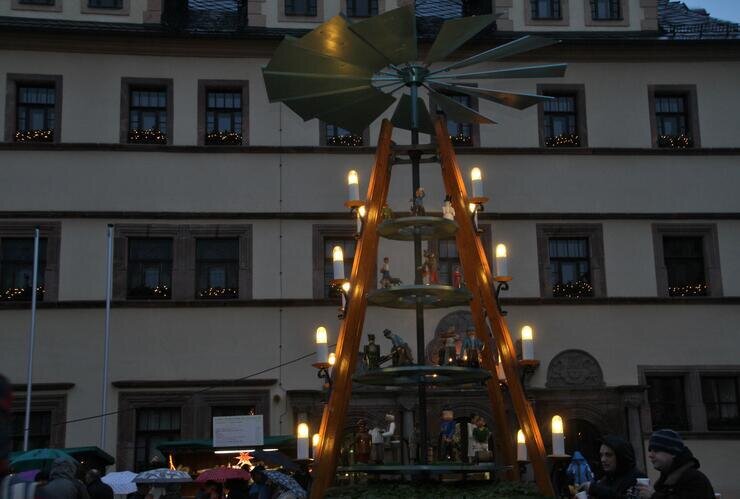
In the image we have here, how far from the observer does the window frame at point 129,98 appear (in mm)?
24578

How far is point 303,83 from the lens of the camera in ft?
37.9

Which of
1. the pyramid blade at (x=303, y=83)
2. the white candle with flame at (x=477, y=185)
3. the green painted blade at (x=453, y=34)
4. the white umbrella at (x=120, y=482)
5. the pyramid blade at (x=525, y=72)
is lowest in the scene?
the white umbrella at (x=120, y=482)

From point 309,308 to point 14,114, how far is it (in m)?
8.04

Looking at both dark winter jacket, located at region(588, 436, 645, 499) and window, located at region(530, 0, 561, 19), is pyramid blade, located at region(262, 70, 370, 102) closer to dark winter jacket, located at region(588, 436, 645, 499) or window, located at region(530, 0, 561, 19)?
dark winter jacket, located at region(588, 436, 645, 499)

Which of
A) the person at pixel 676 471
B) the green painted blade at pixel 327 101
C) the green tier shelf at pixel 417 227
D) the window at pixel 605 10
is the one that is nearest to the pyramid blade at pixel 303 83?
the green painted blade at pixel 327 101

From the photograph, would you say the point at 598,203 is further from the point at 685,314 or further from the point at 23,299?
the point at 23,299

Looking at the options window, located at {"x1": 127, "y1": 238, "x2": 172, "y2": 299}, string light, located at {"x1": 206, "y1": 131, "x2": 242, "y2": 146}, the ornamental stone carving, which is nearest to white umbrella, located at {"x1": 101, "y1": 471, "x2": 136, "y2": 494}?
window, located at {"x1": 127, "y1": 238, "x2": 172, "y2": 299}

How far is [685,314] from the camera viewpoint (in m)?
24.5

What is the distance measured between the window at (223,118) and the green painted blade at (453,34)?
1349 centimetres

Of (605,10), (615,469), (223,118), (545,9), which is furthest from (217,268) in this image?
(615,469)

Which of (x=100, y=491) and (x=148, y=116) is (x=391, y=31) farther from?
(x=148, y=116)

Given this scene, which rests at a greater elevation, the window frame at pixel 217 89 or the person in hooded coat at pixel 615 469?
the window frame at pixel 217 89

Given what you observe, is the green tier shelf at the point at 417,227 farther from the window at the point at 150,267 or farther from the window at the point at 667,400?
the window at the point at 667,400

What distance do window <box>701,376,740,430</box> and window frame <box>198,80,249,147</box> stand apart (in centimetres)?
1194
